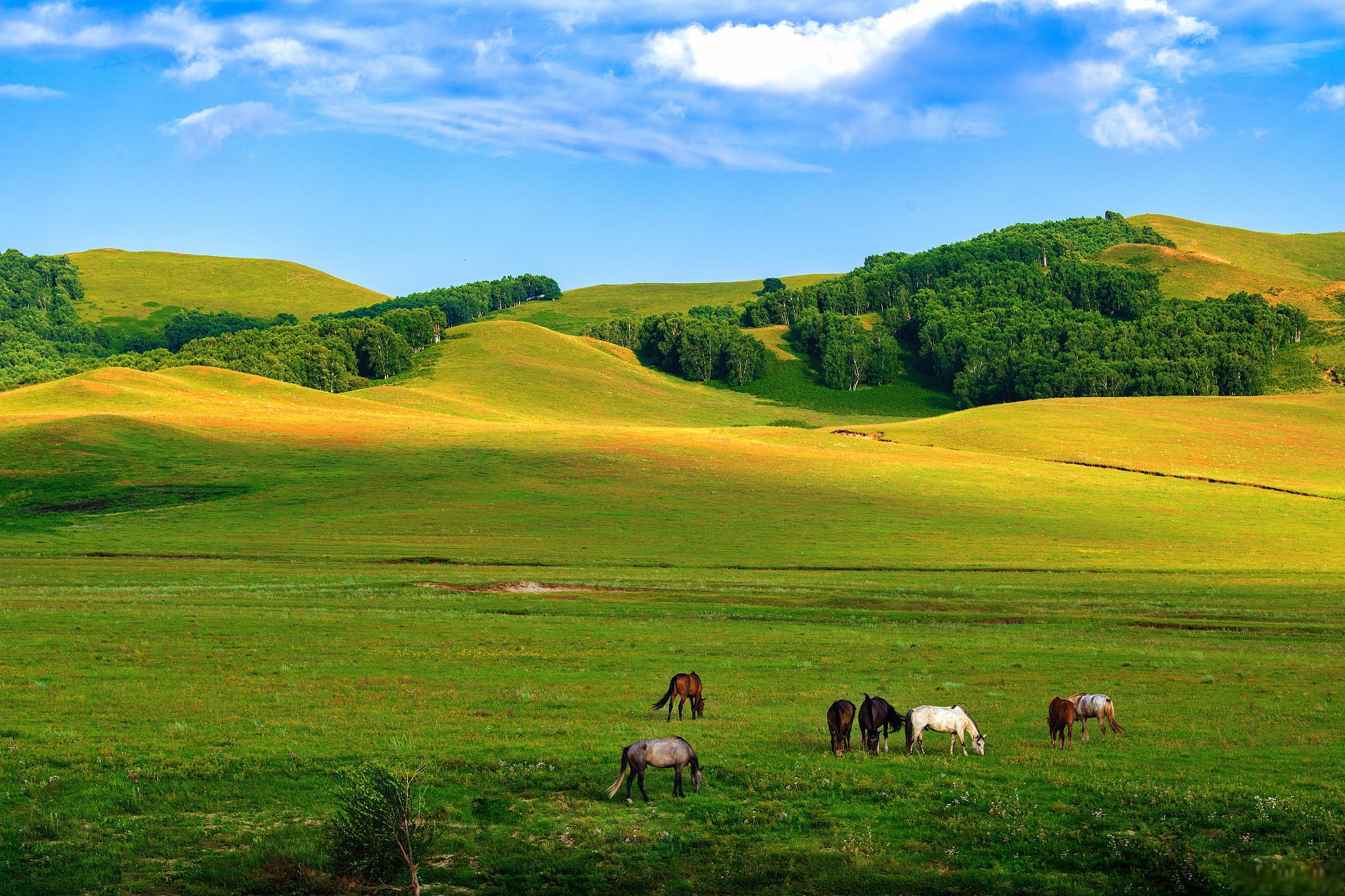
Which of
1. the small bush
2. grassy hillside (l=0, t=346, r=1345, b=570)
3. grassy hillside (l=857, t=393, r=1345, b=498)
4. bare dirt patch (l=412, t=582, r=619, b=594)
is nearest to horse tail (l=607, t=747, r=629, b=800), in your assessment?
the small bush

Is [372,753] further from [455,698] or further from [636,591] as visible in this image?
[636,591]

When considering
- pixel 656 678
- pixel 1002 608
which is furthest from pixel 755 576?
pixel 656 678

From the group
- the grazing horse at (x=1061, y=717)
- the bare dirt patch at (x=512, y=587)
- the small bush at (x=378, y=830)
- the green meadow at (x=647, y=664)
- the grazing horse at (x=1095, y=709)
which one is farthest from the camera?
the bare dirt patch at (x=512, y=587)

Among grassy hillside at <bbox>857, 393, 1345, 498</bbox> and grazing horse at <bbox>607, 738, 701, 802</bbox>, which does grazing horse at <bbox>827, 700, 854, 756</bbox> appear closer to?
grazing horse at <bbox>607, 738, 701, 802</bbox>

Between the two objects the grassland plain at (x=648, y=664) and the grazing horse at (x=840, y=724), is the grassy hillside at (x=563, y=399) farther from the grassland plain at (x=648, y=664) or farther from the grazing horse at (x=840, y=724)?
the grazing horse at (x=840, y=724)

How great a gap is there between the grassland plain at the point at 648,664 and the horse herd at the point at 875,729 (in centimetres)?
51

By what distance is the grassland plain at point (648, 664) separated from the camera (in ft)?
43.6

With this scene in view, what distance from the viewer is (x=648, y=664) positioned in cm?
2709

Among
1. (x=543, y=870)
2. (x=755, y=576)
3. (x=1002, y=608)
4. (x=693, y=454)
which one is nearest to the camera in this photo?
(x=543, y=870)

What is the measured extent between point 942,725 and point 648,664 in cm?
1103

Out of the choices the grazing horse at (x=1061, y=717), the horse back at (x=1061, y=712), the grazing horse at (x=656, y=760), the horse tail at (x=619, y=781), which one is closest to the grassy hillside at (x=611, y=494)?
the grazing horse at (x=1061, y=717)

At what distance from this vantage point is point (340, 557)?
53438 millimetres

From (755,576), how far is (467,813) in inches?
1417

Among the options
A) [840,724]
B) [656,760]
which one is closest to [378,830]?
[656,760]
